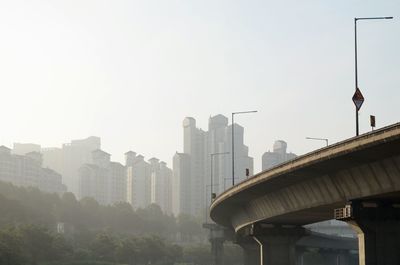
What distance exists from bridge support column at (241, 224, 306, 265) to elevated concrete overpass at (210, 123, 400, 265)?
1430 cm

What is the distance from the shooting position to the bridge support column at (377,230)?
157 ft

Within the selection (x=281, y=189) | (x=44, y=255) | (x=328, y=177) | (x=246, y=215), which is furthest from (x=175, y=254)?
(x=328, y=177)

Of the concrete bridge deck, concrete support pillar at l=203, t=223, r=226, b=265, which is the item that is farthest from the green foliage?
the concrete bridge deck

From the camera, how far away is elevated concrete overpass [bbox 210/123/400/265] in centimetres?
4100

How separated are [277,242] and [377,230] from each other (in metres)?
33.7

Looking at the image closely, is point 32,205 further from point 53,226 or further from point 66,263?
point 66,263

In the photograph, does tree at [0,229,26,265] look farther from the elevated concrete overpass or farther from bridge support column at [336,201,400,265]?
bridge support column at [336,201,400,265]

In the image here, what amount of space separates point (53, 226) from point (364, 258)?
16162 centimetres

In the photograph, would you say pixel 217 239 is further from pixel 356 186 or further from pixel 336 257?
pixel 356 186

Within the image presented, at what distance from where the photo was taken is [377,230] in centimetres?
4928

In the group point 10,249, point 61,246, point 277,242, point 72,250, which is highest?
point 277,242

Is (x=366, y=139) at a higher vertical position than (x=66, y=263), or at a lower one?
higher

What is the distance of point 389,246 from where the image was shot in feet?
161

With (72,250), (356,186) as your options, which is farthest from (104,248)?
(356,186)
